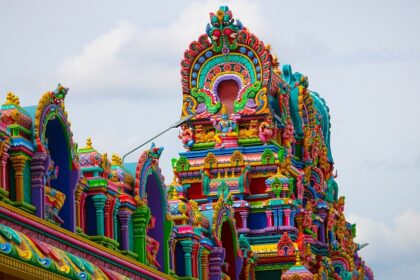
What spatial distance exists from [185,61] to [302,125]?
6.72m

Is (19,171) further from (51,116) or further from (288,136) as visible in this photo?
(288,136)

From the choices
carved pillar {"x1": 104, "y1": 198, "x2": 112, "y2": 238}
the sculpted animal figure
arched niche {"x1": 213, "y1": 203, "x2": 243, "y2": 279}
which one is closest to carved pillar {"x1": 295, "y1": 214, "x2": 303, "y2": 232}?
the sculpted animal figure

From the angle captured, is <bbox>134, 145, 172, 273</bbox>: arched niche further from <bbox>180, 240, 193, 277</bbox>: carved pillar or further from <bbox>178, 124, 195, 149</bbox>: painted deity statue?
<bbox>178, 124, 195, 149</bbox>: painted deity statue

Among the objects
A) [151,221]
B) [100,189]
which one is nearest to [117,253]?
[100,189]

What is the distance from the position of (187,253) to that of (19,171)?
39.4ft

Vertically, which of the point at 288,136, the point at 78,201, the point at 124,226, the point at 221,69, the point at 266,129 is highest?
the point at 221,69

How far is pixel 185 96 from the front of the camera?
5925 centimetres

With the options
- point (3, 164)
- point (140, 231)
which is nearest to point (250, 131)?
point (140, 231)

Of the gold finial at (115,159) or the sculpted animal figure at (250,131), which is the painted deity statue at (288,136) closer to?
the sculpted animal figure at (250,131)

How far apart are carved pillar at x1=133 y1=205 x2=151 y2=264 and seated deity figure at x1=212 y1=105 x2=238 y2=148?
700 inches

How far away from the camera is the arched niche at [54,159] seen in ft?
114

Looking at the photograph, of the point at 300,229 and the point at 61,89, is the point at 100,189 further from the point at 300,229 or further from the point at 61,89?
the point at 300,229

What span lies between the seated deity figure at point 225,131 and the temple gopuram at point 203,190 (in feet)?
0.16

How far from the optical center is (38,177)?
34844mm
